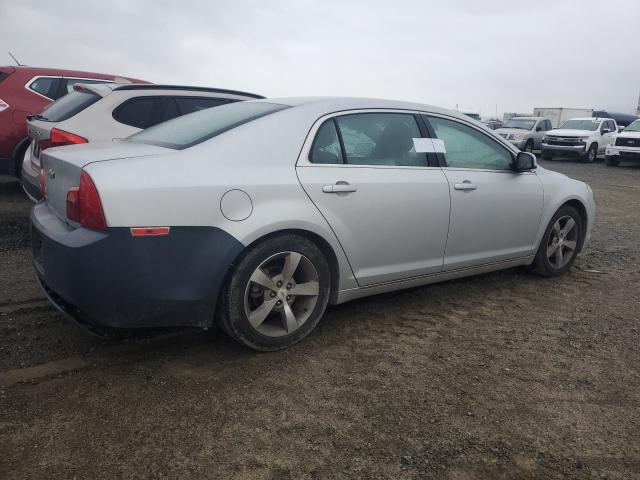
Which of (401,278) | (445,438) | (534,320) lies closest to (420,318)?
(401,278)

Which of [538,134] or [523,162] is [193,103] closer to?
[523,162]

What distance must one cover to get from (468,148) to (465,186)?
394mm

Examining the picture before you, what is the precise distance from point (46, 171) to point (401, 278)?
7.67 ft

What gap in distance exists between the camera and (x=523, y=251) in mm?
4559

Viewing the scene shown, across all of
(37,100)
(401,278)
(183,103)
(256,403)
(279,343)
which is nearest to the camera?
(256,403)

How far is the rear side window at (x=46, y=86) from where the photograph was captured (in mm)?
7386

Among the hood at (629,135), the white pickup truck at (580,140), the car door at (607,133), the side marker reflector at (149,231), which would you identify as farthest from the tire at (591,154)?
the side marker reflector at (149,231)

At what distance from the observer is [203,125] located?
135 inches

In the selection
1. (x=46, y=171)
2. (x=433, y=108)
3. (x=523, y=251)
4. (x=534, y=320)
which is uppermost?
(x=433, y=108)

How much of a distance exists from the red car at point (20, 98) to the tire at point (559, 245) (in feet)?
20.6

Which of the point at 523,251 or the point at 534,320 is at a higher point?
the point at 523,251

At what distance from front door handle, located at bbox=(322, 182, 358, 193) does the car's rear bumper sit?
2.24 ft

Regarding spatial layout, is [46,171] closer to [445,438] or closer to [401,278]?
[401,278]

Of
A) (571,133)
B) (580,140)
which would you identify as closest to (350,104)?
(580,140)
